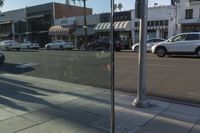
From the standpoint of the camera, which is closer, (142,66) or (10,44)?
(142,66)

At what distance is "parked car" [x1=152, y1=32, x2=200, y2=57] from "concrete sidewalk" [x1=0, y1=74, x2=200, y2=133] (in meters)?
10.5

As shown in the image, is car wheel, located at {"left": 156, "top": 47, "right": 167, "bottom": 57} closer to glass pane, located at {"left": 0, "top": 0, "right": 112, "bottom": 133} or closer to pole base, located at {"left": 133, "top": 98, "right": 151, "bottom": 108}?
glass pane, located at {"left": 0, "top": 0, "right": 112, "bottom": 133}

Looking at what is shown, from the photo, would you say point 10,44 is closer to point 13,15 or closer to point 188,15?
point 13,15

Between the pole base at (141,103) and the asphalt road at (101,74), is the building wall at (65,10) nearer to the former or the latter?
the asphalt road at (101,74)

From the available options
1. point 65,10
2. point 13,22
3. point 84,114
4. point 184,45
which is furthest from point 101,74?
point 184,45

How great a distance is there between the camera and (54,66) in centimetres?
1283

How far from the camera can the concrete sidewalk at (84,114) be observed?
470cm

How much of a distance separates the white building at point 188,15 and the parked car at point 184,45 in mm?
14440

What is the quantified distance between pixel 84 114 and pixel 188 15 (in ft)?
94.5

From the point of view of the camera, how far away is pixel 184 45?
1661 centimetres

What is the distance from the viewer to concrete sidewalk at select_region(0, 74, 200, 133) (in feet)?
15.4

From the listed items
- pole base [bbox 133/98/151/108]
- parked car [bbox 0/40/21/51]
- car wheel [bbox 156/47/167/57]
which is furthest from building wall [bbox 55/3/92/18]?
car wheel [bbox 156/47/167/57]

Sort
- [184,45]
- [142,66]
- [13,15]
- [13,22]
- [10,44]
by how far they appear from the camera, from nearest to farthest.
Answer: [142,66] < [13,15] < [13,22] < [10,44] < [184,45]

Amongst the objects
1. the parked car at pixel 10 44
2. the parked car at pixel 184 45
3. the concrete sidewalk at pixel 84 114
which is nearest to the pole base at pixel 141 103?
the concrete sidewalk at pixel 84 114
